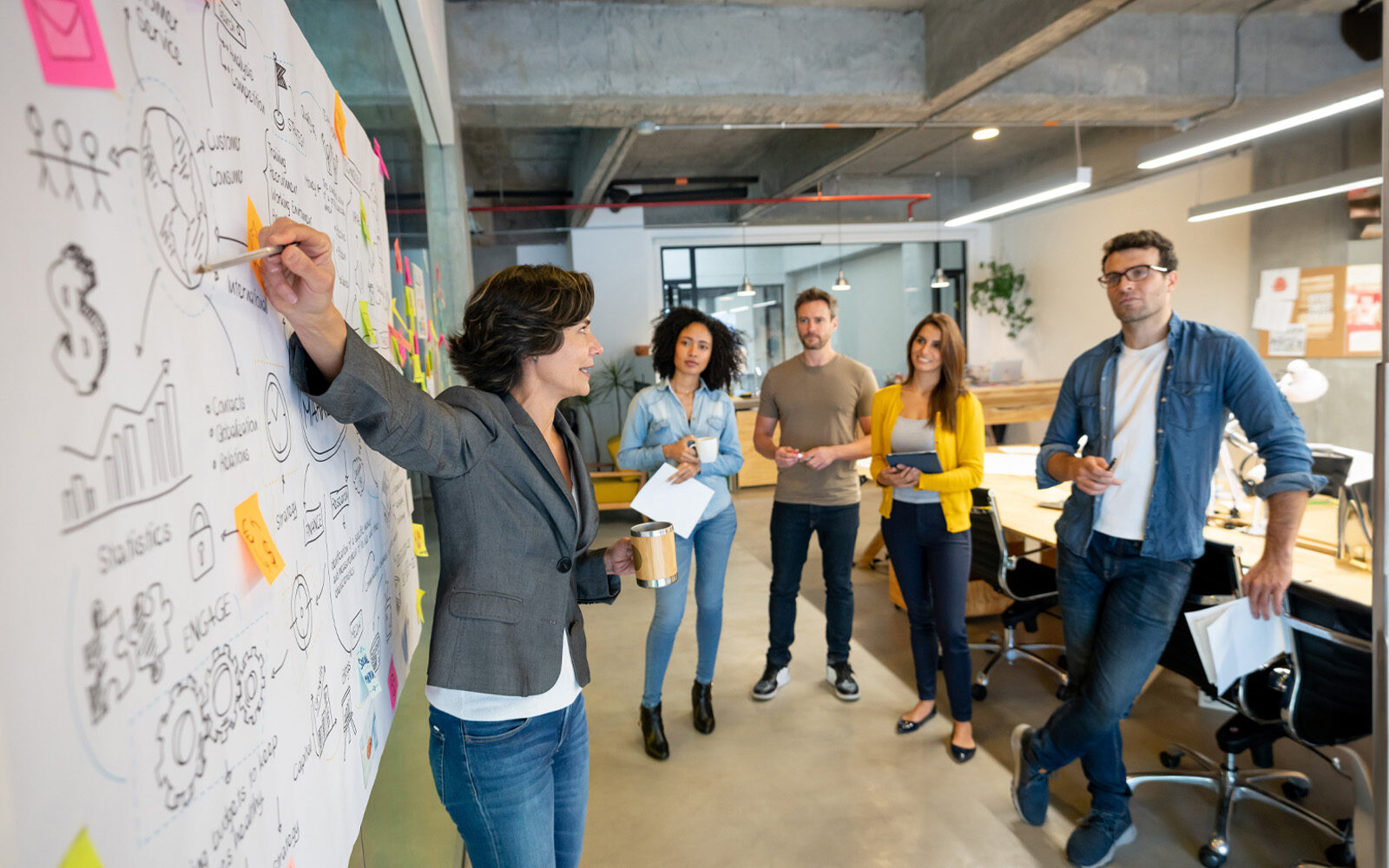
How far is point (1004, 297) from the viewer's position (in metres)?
10.1

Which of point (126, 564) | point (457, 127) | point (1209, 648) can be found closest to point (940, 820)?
point (1209, 648)

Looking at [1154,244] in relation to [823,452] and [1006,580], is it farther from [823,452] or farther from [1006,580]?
[1006,580]

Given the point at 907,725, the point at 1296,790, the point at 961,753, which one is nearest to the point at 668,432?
the point at 907,725

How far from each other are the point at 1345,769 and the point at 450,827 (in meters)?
2.81

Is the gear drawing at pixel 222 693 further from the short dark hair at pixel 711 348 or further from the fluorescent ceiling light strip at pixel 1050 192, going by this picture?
the fluorescent ceiling light strip at pixel 1050 192

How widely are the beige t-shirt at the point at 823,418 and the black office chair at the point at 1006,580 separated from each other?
0.62 metres

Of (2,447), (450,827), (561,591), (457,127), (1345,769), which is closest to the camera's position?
(2,447)

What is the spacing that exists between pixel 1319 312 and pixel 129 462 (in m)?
7.97

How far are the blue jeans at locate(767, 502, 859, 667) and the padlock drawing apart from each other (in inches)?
109

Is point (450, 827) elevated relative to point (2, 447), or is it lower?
lower

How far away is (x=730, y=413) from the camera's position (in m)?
3.09

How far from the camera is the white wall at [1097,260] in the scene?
277 inches

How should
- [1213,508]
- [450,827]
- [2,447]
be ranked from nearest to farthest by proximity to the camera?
[2,447] → [450,827] → [1213,508]

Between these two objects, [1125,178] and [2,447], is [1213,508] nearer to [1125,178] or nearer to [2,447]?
[2,447]
